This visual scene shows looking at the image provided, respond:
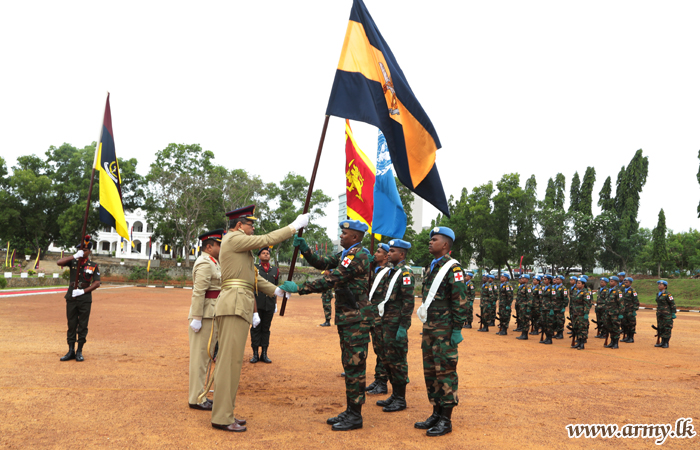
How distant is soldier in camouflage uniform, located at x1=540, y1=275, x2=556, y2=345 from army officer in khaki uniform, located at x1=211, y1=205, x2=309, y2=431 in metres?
10.3

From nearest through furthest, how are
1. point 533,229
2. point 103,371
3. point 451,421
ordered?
point 451,421, point 103,371, point 533,229

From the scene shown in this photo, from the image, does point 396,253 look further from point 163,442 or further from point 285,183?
point 285,183

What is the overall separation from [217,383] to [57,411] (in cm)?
190

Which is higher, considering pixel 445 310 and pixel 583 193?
pixel 583 193

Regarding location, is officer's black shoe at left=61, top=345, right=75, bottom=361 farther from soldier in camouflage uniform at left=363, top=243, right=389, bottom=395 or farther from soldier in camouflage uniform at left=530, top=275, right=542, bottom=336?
soldier in camouflage uniform at left=530, top=275, right=542, bottom=336

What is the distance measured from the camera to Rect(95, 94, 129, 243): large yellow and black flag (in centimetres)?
795

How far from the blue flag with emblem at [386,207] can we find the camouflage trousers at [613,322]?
322 inches

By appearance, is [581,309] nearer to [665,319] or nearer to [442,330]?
[665,319]

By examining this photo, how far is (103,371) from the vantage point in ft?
21.7

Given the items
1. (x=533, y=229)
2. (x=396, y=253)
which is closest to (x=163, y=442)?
(x=396, y=253)

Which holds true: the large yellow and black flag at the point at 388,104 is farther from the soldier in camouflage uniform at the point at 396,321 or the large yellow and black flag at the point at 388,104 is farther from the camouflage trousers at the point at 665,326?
the camouflage trousers at the point at 665,326

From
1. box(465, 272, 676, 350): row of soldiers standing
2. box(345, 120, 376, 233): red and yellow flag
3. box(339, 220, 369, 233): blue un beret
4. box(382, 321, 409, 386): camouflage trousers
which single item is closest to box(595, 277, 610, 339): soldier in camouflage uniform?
box(465, 272, 676, 350): row of soldiers standing

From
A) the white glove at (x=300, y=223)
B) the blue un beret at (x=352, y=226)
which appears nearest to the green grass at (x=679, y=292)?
the blue un beret at (x=352, y=226)

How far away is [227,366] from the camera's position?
4508mm
